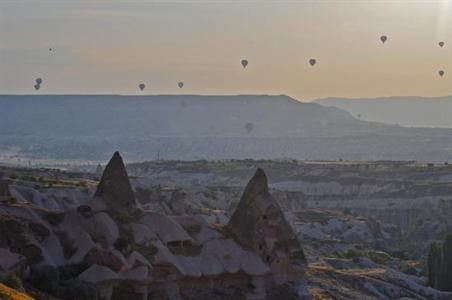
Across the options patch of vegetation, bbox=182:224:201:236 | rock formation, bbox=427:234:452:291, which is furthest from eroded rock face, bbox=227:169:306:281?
rock formation, bbox=427:234:452:291

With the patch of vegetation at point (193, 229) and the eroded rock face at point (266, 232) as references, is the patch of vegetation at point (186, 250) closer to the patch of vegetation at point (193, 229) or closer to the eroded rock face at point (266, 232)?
the patch of vegetation at point (193, 229)

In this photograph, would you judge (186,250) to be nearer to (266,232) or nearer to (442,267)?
(266,232)

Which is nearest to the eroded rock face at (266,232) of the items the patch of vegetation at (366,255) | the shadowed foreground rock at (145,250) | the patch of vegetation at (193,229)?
the shadowed foreground rock at (145,250)

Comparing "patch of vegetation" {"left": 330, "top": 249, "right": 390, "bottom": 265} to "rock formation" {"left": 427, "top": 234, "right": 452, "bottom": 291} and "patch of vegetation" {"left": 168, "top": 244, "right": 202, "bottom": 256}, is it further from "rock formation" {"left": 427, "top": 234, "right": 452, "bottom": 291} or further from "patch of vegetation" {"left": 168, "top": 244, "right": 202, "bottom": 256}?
"patch of vegetation" {"left": 168, "top": 244, "right": 202, "bottom": 256}

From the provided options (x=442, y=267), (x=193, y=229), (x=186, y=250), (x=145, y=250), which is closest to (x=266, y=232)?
(x=193, y=229)

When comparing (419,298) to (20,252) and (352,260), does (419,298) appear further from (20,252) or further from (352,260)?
(20,252)

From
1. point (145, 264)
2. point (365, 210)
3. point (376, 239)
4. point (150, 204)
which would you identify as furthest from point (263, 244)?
point (365, 210)
